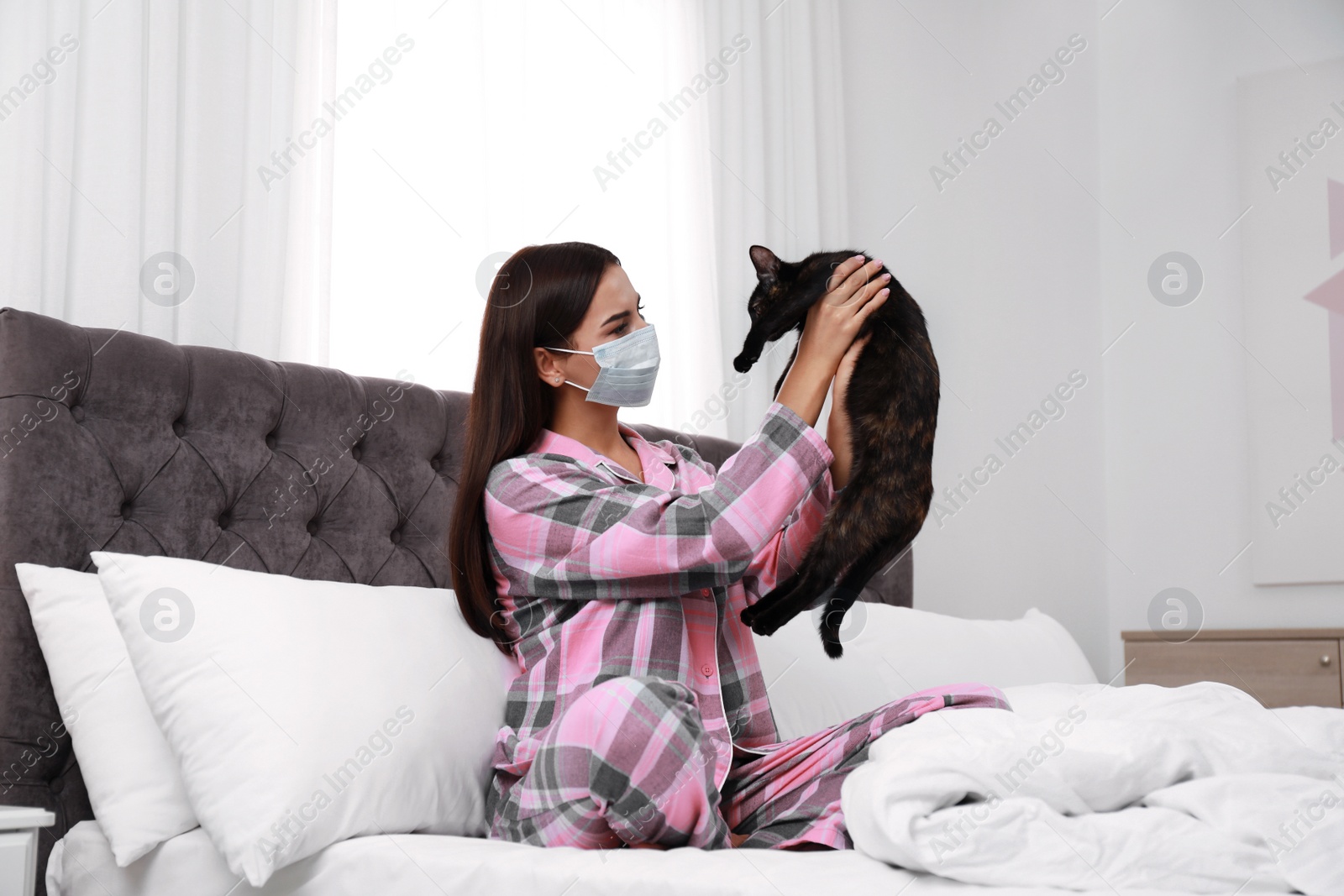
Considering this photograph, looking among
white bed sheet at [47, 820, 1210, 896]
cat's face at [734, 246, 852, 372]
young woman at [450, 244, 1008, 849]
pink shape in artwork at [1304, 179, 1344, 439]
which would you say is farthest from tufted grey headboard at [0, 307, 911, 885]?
pink shape in artwork at [1304, 179, 1344, 439]

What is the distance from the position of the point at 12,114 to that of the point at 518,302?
32.9 inches

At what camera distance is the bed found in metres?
1.04

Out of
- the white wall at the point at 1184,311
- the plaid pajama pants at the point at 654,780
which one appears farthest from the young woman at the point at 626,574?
the white wall at the point at 1184,311

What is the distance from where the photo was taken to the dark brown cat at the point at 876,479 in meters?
1.31

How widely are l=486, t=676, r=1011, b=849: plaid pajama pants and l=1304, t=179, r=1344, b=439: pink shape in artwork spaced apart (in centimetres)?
259

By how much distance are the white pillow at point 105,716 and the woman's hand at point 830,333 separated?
858 mm

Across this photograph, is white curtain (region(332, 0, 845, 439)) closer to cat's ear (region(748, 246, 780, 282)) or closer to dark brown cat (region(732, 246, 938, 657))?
cat's ear (region(748, 246, 780, 282))

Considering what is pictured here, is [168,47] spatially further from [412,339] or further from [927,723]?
[927,723]

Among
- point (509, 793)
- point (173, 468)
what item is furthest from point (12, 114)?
point (509, 793)

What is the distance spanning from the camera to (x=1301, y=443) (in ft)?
10.7

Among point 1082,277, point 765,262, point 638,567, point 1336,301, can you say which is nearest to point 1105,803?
point 638,567

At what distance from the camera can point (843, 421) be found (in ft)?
4.53

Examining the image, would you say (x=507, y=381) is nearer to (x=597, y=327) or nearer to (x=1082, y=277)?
(x=597, y=327)

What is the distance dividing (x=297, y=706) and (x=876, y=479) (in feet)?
2.39
